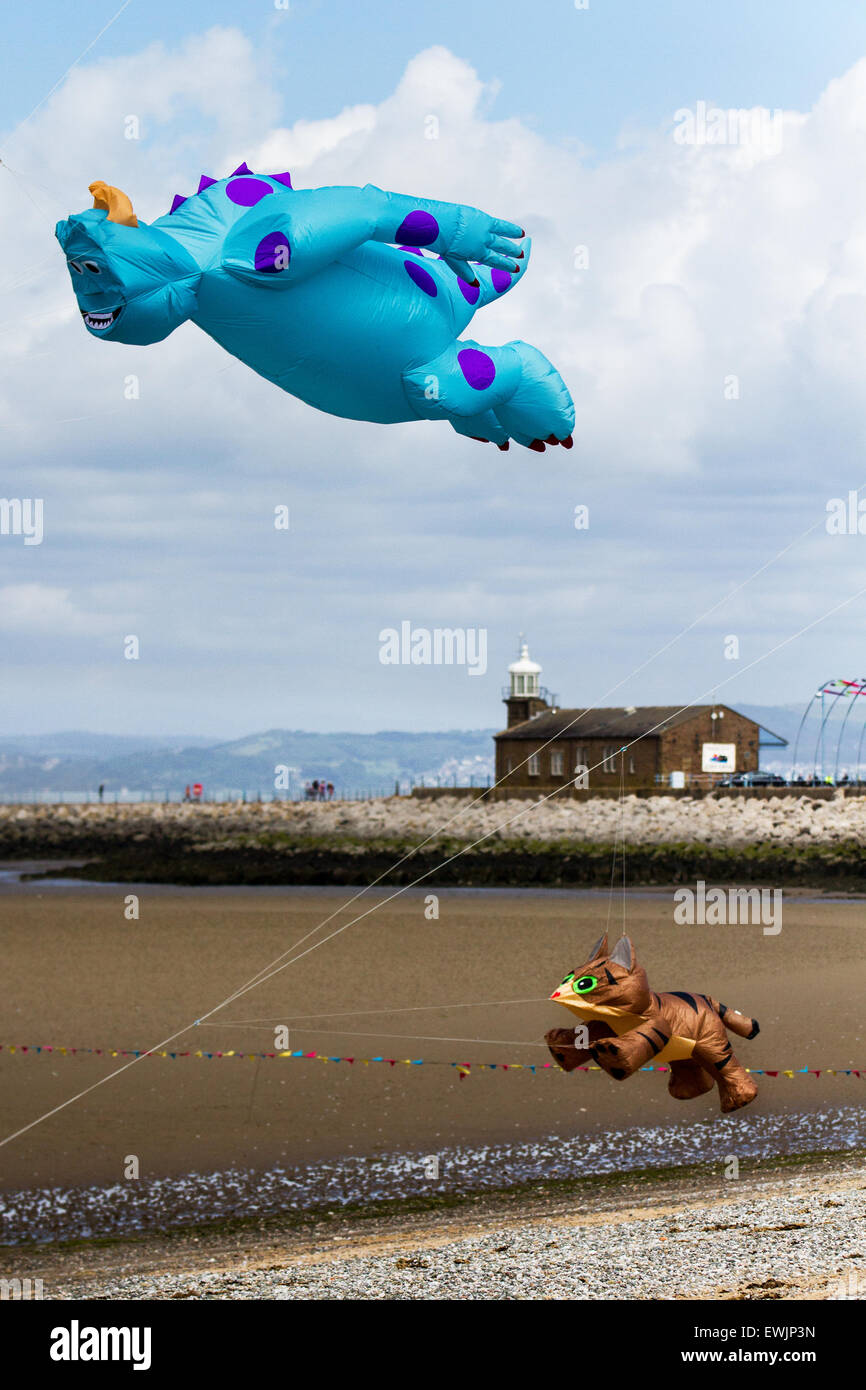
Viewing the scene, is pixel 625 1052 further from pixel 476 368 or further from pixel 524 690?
pixel 524 690

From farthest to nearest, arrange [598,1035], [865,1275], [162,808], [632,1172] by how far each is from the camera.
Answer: [162,808] → [632,1172] → [865,1275] → [598,1035]

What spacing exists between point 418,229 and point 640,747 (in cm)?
4436

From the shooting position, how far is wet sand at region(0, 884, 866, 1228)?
11.2 m

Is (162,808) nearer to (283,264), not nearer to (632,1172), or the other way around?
(632,1172)

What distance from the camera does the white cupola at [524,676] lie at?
60.3 meters

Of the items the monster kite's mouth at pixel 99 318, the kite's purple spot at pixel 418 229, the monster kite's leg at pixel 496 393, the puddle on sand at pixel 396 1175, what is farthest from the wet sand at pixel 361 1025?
the kite's purple spot at pixel 418 229

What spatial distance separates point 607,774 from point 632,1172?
40773 millimetres

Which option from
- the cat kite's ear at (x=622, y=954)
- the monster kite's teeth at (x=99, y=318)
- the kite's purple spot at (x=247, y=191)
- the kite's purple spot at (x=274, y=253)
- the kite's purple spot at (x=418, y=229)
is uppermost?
the kite's purple spot at (x=247, y=191)

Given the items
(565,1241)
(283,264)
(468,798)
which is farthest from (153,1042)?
(468,798)

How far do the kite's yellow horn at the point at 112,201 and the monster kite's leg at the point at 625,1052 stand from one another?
3792 mm

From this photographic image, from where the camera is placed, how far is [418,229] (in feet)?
17.7

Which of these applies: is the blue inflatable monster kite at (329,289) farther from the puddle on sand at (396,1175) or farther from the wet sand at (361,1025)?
the wet sand at (361,1025)

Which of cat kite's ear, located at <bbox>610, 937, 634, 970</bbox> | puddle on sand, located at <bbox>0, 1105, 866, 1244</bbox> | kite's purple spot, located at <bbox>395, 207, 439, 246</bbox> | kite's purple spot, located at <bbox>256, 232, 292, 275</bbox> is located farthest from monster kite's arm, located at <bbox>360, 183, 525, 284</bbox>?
puddle on sand, located at <bbox>0, 1105, 866, 1244</bbox>

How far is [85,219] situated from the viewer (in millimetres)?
4855
